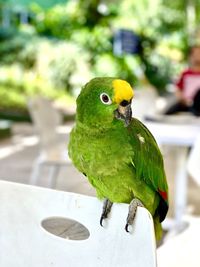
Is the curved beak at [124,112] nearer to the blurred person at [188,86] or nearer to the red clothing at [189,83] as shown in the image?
the blurred person at [188,86]

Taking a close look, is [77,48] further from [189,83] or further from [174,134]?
[174,134]

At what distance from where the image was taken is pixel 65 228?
1014 millimetres

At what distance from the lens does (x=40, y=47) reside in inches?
359

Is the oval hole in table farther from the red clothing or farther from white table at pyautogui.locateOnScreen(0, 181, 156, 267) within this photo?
the red clothing

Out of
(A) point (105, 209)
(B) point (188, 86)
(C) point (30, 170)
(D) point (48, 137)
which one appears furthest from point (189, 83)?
(A) point (105, 209)

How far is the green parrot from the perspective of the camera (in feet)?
3.36

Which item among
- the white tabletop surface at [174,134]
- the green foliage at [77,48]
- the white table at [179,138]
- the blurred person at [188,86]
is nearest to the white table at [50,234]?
the white table at [179,138]

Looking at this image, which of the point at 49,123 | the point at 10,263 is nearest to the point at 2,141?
the point at 49,123

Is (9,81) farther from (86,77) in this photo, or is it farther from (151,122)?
(151,122)

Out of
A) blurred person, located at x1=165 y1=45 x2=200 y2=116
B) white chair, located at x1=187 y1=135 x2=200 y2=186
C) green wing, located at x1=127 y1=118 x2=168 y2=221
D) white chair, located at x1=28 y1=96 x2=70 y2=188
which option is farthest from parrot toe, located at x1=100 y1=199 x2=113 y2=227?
blurred person, located at x1=165 y1=45 x2=200 y2=116

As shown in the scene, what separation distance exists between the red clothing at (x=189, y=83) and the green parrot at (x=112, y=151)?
3187 millimetres

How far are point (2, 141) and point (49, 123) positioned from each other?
2.62 meters

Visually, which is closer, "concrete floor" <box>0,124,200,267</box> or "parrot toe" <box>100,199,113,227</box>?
"parrot toe" <box>100,199,113,227</box>

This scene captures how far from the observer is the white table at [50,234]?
0.93 metres
